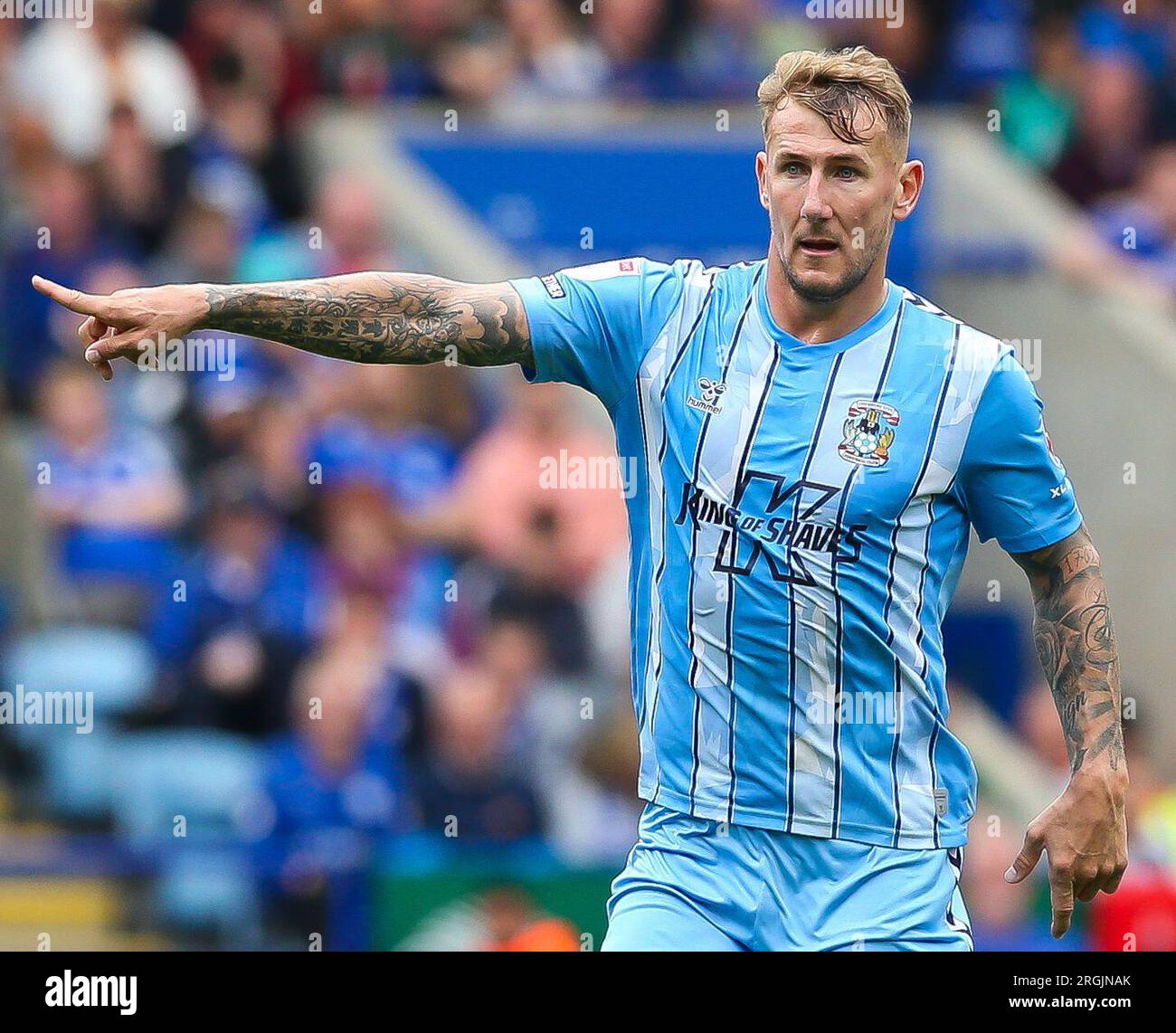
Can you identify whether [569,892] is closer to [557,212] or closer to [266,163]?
[557,212]

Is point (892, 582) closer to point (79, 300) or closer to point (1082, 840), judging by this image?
point (1082, 840)

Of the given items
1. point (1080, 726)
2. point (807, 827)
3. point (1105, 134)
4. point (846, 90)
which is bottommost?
point (807, 827)

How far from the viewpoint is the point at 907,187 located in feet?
15.5

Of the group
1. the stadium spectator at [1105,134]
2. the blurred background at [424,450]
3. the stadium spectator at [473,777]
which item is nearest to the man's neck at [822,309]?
the blurred background at [424,450]

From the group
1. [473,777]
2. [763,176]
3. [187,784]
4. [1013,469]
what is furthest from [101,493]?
[1013,469]

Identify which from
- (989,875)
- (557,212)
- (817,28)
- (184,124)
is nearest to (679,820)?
(989,875)

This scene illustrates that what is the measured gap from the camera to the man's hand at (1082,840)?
4.48 metres

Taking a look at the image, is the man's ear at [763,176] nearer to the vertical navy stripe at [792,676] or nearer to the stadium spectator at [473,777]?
the vertical navy stripe at [792,676]

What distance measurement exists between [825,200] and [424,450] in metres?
5.45

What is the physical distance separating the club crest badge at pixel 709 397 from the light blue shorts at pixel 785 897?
0.89 meters

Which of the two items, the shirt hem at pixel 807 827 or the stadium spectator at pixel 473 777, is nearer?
the shirt hem at pixel 807 827

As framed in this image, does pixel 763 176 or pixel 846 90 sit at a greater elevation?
pixel 846 90

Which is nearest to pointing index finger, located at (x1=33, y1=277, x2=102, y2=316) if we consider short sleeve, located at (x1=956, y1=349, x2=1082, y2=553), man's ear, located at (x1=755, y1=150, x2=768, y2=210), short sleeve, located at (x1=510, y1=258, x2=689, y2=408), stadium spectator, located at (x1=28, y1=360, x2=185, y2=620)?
short sleeve, located at (x1=510, y1=258, x2=689, y2=408)

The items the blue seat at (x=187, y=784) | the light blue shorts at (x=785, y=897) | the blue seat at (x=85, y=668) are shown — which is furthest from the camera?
the blue seat at (x=85, y=668)
